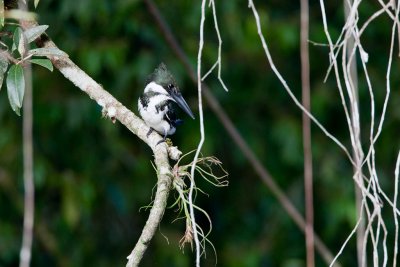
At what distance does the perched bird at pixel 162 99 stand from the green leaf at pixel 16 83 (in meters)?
1.08

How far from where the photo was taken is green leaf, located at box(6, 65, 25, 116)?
253 centimetres

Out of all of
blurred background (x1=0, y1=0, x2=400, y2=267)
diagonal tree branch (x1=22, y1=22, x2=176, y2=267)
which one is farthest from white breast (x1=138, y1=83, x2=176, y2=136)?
blurred background (x1=0, y1=0, x2=400, y2=267)

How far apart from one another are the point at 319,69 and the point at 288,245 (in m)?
1.17

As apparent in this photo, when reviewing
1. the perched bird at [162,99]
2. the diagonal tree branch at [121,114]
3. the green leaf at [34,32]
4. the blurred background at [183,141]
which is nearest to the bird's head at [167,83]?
the perched bird at [162,99]

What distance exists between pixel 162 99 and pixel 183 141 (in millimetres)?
2555

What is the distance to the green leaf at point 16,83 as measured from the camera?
2531mm

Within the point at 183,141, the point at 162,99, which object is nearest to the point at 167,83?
the point at 162,99

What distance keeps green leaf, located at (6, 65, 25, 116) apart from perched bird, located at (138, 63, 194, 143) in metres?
1.08

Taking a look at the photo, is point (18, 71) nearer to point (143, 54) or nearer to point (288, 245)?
point (143, 54)

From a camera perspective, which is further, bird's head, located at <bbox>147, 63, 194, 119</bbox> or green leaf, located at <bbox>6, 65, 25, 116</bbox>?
bird's head, located at <bbox>147, 63, 194, 119</bbox>

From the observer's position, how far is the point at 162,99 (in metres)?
3.72

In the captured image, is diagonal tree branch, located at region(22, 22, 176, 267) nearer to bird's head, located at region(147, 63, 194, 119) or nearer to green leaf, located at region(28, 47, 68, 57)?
green leaf, located at region(28, 47, 68, 57)

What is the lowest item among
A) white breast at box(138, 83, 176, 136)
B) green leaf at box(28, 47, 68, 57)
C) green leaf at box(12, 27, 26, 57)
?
green leaf at box(28, 47, 68, 57)

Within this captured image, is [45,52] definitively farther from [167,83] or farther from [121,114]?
[167,83]
